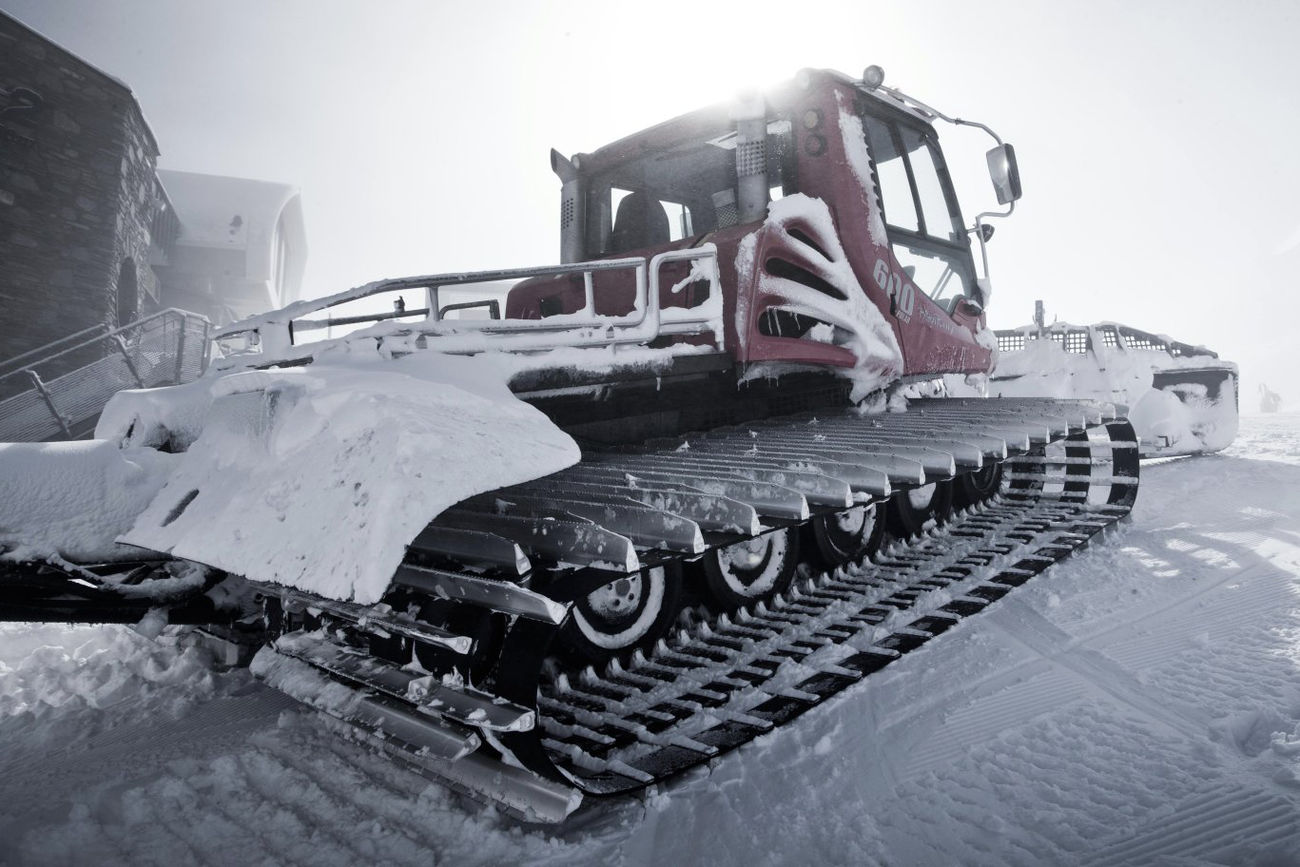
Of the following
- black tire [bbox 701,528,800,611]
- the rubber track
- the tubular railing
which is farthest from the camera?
the tubular railing

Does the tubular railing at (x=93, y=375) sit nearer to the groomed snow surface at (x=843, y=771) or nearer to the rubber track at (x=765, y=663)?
the groomed snow surface at (x=843, y=771)

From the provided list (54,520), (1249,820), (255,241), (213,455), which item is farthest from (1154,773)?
(255,241)

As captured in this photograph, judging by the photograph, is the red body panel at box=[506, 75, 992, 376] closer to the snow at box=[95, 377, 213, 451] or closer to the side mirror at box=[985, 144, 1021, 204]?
the side mirror at box=[985, 144, 1021, 204]

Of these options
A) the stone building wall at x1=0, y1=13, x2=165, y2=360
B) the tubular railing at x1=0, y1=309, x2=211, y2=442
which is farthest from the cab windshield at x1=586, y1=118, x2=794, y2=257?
the stone building wall at x1=0, y1=13, x2=165, y2=360

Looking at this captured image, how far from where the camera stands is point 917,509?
14.7 feet

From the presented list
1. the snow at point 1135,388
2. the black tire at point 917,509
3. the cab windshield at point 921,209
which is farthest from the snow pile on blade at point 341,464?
the snow at point 1135,388

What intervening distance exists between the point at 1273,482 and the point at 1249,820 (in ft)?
21.6

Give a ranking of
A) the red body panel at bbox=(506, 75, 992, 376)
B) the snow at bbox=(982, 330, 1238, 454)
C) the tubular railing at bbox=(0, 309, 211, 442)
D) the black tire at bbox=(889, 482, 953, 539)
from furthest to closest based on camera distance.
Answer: the snow at bbox=(982, 330, 1238, 454) < the tubular railing at bbox=(0, 309, 211, 442) < the black tire at bbox=(889, 482, 953, 539) < the red body panel at bbox=(506, 75, 992, 376)

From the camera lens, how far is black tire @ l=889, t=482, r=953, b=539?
4.36 meters

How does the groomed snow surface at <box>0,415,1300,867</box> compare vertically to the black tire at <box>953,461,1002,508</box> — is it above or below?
below

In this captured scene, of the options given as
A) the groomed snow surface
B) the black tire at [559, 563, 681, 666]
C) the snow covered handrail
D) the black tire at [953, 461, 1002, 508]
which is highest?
the snow covered handrail

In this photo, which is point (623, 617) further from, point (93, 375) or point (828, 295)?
point (93, 375)

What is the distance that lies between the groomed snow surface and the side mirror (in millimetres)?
2829

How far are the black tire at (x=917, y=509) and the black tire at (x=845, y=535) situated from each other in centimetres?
27
